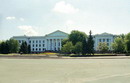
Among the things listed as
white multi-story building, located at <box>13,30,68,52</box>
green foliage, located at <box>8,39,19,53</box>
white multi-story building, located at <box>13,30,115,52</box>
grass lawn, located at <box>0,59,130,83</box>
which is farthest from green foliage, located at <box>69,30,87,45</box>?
grass lawn, located at <box>0,59,130,83</box>

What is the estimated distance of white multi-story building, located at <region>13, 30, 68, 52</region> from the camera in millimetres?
133750

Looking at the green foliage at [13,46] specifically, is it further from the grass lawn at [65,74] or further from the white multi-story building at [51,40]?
the grass lawn at [65,74]

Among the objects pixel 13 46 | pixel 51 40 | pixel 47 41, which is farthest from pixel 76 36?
pixel 47 41

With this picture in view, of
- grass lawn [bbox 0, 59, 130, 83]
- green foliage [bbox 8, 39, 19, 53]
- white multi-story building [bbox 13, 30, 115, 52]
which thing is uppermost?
white multi-story building [bbox 13, 30, 115, 52]

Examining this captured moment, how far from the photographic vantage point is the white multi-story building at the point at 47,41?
133750 mm

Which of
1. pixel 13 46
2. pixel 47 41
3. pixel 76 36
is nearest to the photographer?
pixel 13 46

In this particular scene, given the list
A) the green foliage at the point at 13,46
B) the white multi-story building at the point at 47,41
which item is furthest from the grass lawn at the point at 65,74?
the white multi-story building at the point at 47,41

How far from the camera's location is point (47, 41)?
137250 millimetres

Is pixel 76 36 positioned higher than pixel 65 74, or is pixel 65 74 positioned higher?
pixel 76 36

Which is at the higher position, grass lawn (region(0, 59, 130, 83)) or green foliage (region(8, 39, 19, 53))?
green foliage (region(8, 39, 19, 53))

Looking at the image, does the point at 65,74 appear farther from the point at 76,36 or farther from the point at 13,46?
the point at 76,36

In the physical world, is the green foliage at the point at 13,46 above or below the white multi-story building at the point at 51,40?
below

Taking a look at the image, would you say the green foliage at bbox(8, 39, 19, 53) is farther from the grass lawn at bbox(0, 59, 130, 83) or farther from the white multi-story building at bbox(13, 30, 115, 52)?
the grass lawn at bbox(0, 59, 130, 83)

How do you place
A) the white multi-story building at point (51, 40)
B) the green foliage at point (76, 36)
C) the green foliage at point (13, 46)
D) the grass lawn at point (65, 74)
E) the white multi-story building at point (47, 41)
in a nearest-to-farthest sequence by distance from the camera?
the grass lawn at point (65, 74) < the green foliage at point (13, 46) < the green foliage at point (76, 36) < the white multi-story building at point (51, 40) < the white multi-story building at point (47, 41)
